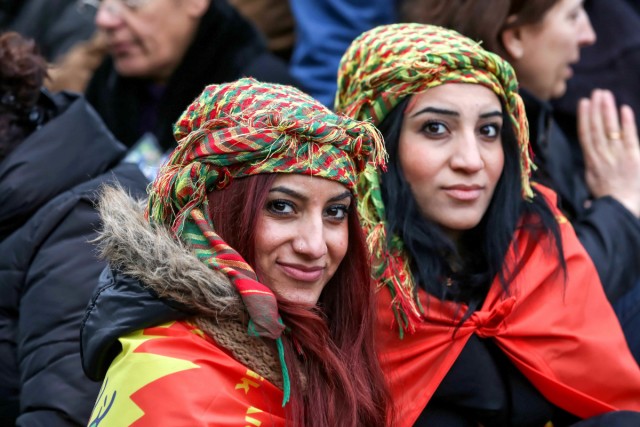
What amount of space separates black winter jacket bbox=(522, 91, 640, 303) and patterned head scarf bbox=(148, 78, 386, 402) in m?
1.38

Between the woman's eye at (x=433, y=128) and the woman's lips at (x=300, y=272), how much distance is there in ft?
2.44

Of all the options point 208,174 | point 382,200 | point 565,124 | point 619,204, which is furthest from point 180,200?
point 565,124

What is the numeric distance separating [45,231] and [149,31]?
1.89 metres

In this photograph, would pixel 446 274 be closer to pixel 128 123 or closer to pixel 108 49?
pixel 128 123

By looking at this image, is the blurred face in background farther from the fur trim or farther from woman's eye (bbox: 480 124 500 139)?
the fur trim

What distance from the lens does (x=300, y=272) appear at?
287 cm

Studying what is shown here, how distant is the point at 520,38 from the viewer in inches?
174

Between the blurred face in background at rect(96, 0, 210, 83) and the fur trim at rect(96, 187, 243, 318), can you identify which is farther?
the blurred face in background at rect(96, 0, 210, 83)

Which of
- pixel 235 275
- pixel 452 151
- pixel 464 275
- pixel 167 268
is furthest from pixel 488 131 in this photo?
pixel 167 268

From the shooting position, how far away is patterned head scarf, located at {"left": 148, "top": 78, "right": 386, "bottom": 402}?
9.00 ft

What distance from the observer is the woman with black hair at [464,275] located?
3318 mm

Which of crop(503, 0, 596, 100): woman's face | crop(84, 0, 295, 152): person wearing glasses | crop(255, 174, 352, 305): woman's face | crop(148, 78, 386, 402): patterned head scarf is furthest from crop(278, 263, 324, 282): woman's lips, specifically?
crop(84, 0, 295, 152): person wearing glasses

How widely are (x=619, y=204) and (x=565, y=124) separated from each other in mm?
1126

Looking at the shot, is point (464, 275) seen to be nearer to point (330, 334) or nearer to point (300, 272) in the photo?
point (330, 334)
